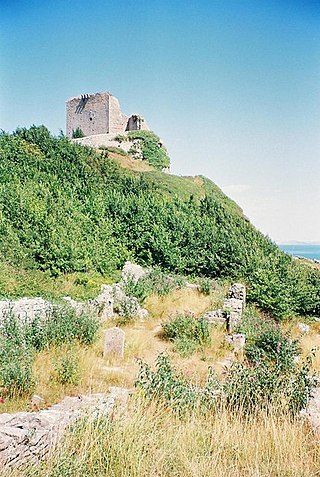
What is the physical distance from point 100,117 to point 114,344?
3423 cm

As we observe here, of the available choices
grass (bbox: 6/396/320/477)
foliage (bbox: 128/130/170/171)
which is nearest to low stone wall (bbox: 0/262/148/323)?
grass (bbox: 6/396/320/477)

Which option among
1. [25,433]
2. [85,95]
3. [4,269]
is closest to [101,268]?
[4,269]

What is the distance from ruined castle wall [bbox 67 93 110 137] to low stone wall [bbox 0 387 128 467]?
3636 centimetres

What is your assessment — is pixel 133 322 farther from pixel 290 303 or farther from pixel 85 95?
pixel 85 95

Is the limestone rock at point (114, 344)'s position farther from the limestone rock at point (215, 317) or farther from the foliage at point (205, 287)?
the foliage at point (205, 287)

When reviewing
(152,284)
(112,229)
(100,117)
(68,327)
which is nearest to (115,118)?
(100,117)

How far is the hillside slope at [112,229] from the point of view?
43.4 ft

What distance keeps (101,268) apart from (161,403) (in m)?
9.21

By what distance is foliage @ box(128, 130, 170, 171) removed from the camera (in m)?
32.7

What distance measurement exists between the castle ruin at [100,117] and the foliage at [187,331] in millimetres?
30303

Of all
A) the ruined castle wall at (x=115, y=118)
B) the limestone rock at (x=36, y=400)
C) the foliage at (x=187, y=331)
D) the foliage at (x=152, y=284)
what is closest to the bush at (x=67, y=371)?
the limestone rock at (x=36, y=400)

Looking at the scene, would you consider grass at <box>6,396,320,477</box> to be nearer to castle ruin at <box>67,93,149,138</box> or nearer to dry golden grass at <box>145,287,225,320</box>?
dry golden grass at <box>145,287,225,320</box>

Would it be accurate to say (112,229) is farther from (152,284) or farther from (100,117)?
(100,117)

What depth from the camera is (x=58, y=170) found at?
1828 cm
